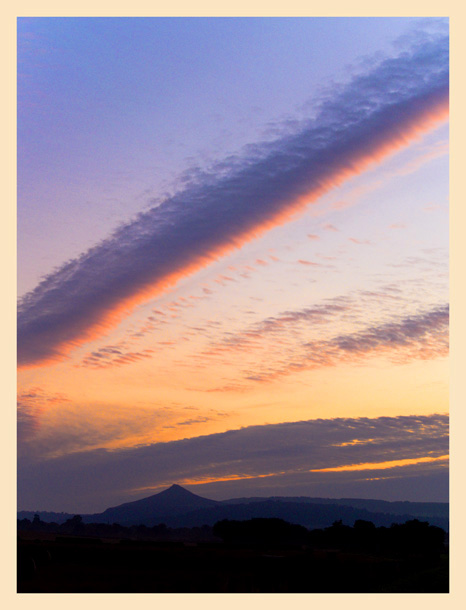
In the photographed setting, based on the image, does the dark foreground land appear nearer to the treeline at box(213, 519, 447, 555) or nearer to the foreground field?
the foreground field

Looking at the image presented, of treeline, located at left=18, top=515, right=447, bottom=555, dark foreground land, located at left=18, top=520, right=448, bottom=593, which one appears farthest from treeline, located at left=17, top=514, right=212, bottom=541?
dark foreground land, located at left=18, top=520, right=448, bottom=593

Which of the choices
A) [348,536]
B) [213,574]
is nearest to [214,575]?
[213,574]

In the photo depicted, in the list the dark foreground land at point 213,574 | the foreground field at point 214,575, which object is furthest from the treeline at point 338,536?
the foreground field at point 214,575

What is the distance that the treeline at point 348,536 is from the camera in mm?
78500

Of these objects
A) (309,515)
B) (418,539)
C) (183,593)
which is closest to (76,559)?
(183,593)

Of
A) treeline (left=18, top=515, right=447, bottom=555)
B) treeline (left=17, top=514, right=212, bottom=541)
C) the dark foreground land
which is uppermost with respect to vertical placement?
the dark foreground land

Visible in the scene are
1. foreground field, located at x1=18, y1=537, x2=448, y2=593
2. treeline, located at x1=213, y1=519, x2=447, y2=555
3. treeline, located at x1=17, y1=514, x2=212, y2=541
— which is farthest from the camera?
treeline, located at x1=17, y1=514, x2=212, y2=541

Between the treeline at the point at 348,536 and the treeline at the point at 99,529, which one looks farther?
the treeline at the point at 99,529

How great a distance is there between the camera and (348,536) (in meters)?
90.0

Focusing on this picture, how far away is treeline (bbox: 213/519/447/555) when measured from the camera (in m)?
78.5

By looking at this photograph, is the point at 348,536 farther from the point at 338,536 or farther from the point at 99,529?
the point at 99,529

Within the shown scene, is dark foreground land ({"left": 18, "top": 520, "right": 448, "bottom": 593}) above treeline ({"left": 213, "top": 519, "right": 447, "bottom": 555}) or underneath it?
above

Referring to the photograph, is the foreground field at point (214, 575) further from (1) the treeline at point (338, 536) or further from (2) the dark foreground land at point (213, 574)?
(1) the treeline at point (338, 536)

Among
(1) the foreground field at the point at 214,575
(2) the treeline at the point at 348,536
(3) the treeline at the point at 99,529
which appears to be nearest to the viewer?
(1) the foreground field at the point at 214,575
